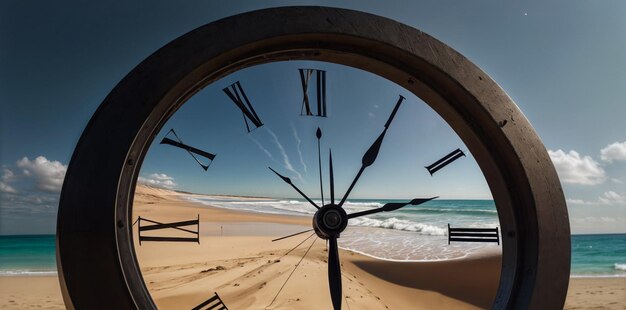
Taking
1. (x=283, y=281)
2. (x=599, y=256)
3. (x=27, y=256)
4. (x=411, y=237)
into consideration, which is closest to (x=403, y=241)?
(x=411, y=237)

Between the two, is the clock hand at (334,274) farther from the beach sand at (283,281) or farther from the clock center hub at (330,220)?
the beach sand at (283,281)

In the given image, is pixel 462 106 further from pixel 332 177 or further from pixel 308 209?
pixel 308 209

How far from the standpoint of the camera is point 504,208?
2070 millimetres

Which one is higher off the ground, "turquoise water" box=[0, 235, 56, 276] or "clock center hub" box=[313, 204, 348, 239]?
"clock center hub" box=[313, 204, 348, 239]

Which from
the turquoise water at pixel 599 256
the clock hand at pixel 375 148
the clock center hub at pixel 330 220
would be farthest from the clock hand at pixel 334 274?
the turquoise water at pixel 599 256

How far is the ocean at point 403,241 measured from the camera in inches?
440

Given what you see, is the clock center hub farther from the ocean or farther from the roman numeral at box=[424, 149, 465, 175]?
the ocean

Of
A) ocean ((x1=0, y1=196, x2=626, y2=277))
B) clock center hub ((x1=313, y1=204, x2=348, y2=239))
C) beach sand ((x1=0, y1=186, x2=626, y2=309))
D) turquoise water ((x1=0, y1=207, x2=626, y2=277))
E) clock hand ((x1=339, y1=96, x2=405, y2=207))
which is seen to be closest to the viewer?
clock center hub ((x1=313, y1=204, x2=348, y2=239))

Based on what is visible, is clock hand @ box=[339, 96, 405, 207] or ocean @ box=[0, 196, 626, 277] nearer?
clock hand @ box=[339, 96, 405, 207]

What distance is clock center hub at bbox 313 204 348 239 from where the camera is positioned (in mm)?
2146

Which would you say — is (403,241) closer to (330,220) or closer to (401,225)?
(401,225)

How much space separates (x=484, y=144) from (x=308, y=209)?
13460mm

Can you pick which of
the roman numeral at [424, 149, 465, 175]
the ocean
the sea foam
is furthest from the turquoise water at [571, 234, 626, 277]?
the roman numeral at [424, 149, 465, 175]

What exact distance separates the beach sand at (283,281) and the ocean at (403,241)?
67.2 inches
